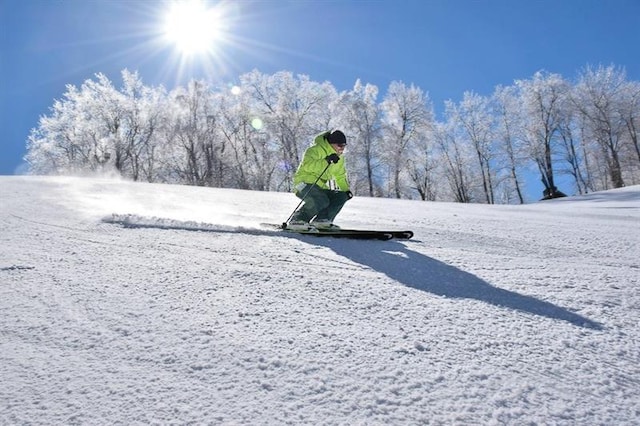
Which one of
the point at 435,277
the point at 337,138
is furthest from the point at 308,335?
the point at 337,138

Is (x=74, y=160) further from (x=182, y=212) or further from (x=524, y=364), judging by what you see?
(x=524, y=364)

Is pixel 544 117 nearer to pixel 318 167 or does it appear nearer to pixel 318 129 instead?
pixel 318 129

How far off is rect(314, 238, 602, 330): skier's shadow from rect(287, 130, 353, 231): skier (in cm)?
88

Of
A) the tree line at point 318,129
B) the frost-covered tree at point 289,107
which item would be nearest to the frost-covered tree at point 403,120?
the tree line at point 318,129

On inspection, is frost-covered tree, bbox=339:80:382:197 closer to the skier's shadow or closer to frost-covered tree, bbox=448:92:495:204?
frost-covered tree, bbox=448:92:495:204

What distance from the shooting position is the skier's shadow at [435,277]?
2.34 m

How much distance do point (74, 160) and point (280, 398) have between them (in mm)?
45216

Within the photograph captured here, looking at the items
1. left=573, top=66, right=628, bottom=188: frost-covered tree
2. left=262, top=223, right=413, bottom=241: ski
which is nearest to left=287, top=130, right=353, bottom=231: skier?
left=262, top=223, right=413, bottom=241: ski

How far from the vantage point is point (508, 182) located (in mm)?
41438

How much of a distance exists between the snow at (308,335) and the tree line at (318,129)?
3353 cm

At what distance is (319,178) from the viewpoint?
528 cm

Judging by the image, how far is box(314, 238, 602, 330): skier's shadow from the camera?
2.34 meters

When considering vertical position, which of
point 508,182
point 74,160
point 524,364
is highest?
point 74,160

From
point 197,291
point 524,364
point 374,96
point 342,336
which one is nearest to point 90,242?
point 197,291
